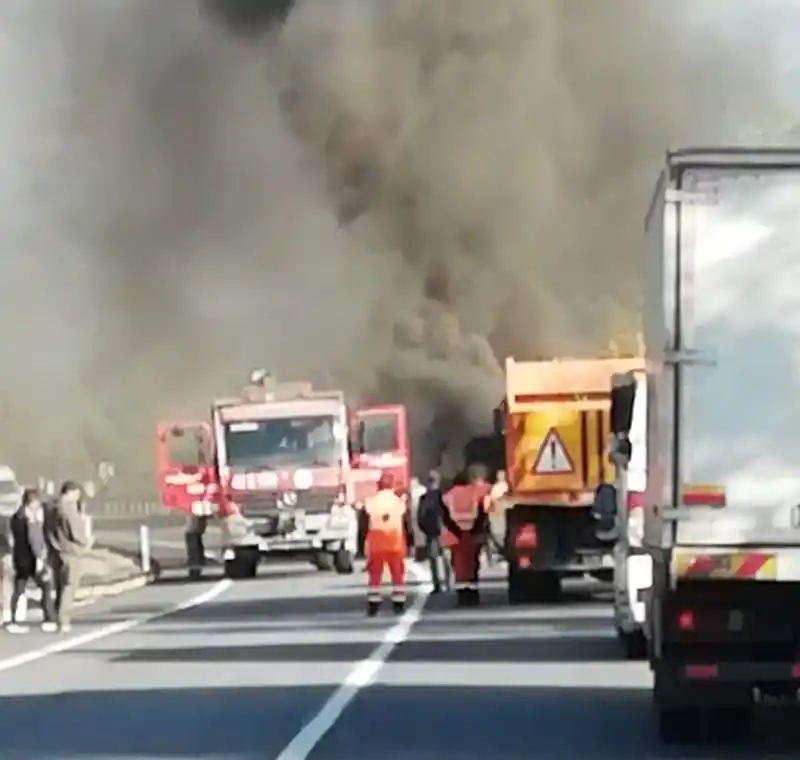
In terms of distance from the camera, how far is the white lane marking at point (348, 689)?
1281 cm

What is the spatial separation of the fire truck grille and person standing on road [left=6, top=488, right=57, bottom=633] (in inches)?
399

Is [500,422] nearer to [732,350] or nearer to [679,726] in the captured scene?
[679,726]

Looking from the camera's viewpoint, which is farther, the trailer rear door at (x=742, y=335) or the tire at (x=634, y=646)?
the tire at (x=634, y=646)

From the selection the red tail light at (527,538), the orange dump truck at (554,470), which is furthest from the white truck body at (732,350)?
the red tail light at (527,538)

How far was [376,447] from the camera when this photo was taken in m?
36.7

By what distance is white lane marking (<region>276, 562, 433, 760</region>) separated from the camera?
1281cm

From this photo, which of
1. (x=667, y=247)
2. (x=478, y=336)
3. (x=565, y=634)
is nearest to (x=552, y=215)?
(x=478, y=336)

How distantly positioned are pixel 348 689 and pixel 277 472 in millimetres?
19203

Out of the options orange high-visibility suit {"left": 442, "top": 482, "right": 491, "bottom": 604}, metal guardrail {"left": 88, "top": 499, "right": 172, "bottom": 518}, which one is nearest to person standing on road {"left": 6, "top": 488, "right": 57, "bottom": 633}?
orange high-visibility suit {"left": 442, "top": 482, "right": 491, "bottom": 604}

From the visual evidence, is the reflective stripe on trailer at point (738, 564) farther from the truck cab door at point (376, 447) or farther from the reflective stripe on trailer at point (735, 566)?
the truck cab door at point (376, 447)

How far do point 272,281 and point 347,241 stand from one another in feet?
7.53

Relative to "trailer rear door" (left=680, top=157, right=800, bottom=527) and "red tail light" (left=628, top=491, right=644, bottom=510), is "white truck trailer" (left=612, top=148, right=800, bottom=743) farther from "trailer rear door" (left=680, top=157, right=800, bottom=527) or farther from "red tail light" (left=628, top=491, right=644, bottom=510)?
"red tail light" (left=628, top=491, right=644, bottom=510)

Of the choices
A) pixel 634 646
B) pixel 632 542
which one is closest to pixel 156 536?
pixel 634 646

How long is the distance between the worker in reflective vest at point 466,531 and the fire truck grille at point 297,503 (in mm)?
8604
